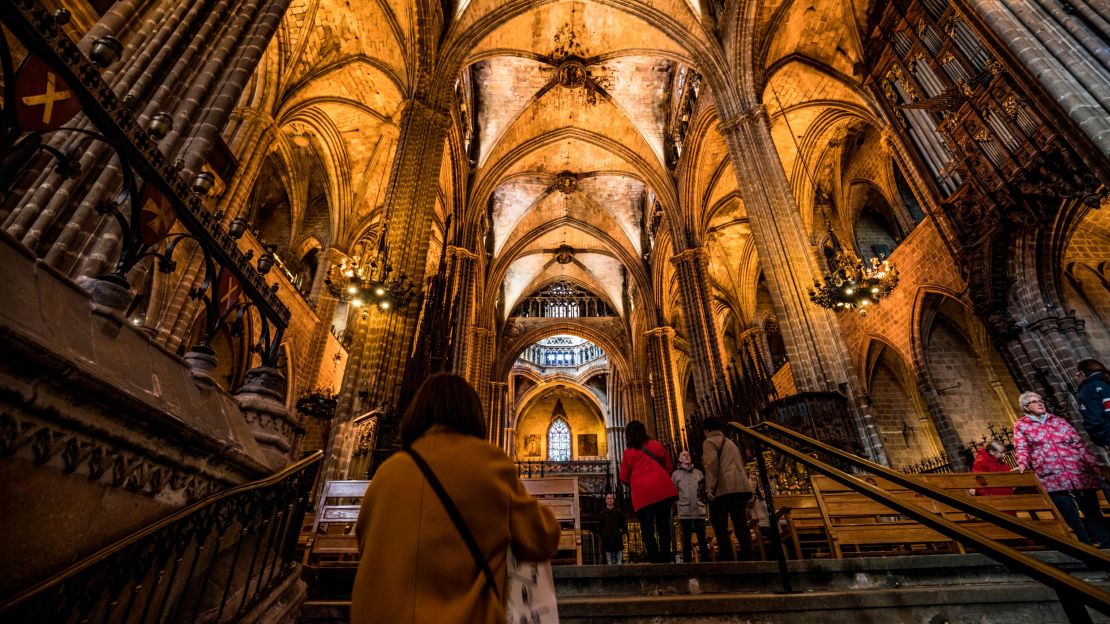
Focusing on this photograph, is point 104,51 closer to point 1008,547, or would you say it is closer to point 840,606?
point 1008,547

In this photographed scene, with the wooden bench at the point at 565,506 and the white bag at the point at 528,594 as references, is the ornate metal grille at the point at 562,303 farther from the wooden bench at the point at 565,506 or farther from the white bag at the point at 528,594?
the white bag at the point at 528,594

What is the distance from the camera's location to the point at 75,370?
1.37 meters

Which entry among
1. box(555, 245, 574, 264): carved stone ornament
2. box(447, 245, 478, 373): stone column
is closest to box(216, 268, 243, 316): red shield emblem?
box(447, 245, 478, 373): stone column

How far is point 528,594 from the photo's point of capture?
1.36 meters

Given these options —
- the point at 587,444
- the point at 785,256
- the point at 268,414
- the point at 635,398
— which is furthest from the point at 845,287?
the point at 587,444

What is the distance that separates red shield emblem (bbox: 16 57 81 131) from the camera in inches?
75.9

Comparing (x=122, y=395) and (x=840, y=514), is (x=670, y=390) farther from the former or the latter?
(x=122, y=395)

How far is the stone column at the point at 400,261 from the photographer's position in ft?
23.5

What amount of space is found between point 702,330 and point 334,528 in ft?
37.4

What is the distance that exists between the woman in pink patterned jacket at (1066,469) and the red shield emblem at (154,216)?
676 centimetres

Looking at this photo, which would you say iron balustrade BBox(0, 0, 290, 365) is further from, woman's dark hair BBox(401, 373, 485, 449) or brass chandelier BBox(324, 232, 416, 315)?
brass chandelier BBox(324, 232, 416, 315)

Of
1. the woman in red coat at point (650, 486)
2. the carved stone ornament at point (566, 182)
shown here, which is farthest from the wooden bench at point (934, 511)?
the carved stone ornament at point (566, 182)

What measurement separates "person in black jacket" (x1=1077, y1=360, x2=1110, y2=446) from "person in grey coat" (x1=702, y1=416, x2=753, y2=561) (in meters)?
3.09

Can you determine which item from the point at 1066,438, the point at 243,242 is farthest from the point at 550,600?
the point at 243,242
